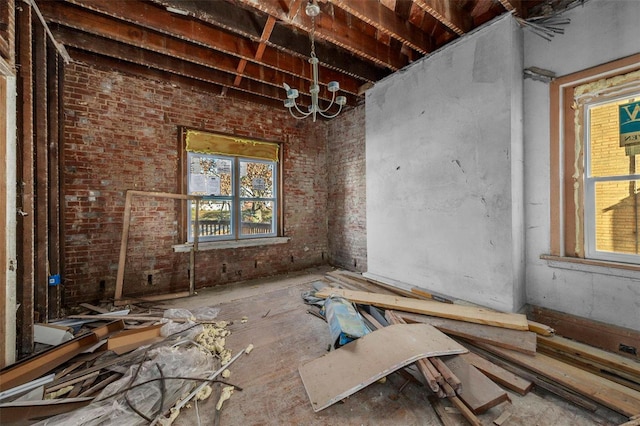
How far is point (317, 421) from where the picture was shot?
153 centimetres

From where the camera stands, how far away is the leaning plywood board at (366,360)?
1615 mm

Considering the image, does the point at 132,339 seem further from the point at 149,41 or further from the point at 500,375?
the point at 149,41

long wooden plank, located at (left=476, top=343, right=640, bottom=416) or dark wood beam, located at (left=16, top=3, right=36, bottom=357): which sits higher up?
dark wood beam, located at (left=16, top=3, right=36, bottom=357)

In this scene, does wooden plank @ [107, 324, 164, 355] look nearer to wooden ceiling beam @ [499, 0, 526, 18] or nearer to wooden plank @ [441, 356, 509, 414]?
wooden plank @ [441, 356, 509, 414]

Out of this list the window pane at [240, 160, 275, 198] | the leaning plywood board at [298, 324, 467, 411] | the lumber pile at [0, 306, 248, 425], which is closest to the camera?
the lumber pile at [0, 306, 248, 425]

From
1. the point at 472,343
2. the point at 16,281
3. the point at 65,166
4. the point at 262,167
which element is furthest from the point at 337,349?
the point at 65,166

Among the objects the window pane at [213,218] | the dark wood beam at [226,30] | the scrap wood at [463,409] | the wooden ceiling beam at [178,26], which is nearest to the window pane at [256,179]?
the window pane at [213,218]

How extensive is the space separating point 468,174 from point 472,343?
66.6 inches

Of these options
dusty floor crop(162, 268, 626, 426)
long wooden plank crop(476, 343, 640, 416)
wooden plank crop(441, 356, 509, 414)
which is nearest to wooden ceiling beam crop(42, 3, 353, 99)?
dusty floor crop(162, 268, 626, 426)

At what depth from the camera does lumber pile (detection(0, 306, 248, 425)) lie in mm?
1508

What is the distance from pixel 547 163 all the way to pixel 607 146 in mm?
407

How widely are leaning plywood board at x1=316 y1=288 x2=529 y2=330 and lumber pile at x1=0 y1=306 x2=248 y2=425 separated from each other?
4.77 feet

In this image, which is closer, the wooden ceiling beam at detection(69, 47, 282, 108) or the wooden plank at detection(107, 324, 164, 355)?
the wooden plank at detection(107, 324, 164, 355)

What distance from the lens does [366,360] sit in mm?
1781
